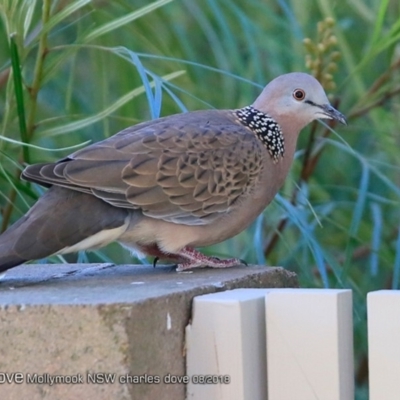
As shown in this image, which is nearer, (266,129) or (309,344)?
(309,344)

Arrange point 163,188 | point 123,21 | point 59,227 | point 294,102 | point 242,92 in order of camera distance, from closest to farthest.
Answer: point 59,227
point 163,188
point 123,21
point 294,102
point 242,92

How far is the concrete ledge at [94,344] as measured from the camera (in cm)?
171

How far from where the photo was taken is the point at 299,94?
2.84 meters

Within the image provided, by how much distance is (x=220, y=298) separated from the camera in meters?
1.83

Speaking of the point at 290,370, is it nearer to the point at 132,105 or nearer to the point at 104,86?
the point at 104,86

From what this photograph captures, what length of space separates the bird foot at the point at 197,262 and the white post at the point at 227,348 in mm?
611

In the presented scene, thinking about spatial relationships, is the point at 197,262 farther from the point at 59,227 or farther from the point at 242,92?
the point at 242,92

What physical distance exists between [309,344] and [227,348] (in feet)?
0.49

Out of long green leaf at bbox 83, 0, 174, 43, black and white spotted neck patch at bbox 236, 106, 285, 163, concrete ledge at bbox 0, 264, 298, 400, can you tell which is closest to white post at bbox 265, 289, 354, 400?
concrete ledge at bbox 0, 264, 298, 400

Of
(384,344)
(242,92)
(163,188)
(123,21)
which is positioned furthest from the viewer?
(242,92)

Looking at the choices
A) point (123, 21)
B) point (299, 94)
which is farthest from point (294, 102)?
point (123, 21)

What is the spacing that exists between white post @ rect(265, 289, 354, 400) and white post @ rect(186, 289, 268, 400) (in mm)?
34

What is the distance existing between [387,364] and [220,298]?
1.09ft

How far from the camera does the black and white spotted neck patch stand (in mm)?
2717
